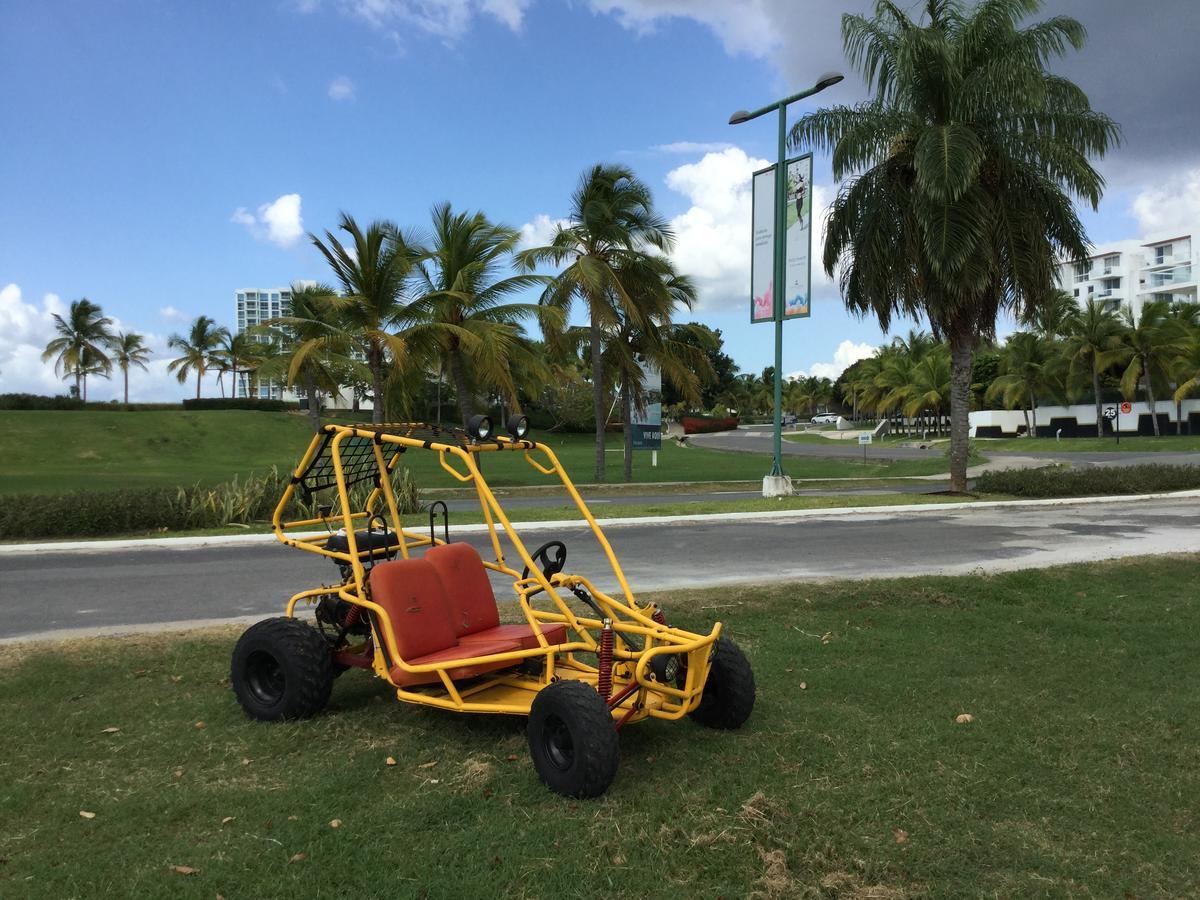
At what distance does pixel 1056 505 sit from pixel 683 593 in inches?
485

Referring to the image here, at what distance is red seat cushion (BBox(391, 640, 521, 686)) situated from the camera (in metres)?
4.54

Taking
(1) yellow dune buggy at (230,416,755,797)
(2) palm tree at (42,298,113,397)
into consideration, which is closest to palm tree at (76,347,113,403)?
(2) palm tree at (42,298,113,397)

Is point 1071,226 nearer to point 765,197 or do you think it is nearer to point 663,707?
point 765,197

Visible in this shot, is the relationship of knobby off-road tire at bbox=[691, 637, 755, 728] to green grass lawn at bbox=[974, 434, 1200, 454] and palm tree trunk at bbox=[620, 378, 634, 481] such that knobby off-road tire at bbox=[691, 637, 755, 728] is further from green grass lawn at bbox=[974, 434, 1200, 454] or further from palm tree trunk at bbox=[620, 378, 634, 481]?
green grass lawn at bbox=[974, 434, 1200, 454]

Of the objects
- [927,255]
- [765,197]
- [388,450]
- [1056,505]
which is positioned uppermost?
[765,197]

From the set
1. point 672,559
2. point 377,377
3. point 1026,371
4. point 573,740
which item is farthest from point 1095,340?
point 573,740

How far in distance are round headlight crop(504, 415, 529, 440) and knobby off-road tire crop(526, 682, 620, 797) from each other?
4.46ft

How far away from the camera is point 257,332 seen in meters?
25.7

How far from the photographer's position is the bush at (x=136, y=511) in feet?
46.0

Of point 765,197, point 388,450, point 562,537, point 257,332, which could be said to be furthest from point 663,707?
point 257,332

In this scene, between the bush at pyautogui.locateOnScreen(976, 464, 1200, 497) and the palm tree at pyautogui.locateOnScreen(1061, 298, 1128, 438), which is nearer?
the bush at pyautogui.locateOnScreen(976, 464, 1200, 497)

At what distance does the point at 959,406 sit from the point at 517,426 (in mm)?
18222

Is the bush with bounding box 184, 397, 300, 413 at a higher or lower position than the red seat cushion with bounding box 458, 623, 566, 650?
higher

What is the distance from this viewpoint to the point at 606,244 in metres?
A: 26.0
